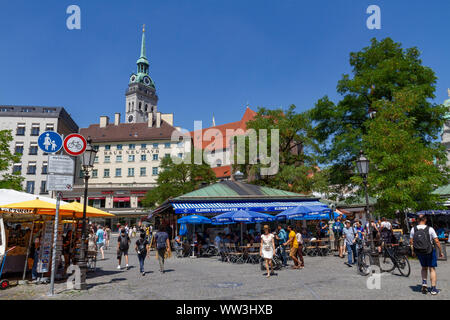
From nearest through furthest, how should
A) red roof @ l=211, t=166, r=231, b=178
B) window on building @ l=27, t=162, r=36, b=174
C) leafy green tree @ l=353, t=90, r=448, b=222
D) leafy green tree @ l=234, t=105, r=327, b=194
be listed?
leafy green tree @ l=353, t=90, r=448, b=222 → leafy green tree @ l=234, t=105, r=327, b=194 → window on building @ l=27, t=162, r=36, b=174 → red roof @ l=211, t=166, r=231, b=178

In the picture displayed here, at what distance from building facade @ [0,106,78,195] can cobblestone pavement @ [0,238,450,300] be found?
5361 cm

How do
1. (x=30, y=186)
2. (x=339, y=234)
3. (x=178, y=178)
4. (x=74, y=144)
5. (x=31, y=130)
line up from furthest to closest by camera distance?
(x=31, y=130) < (x=30, y=186) < (x=178, y=178) < (x=339, y=234) < (x=74, y=144)

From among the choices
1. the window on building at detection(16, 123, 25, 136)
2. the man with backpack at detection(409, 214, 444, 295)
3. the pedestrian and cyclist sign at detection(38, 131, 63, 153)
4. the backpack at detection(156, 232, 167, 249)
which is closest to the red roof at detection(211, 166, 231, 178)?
the window on building at detection(16, 123, 25, 136)

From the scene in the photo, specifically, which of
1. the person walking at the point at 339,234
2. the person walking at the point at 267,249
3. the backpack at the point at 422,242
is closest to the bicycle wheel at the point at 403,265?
the backpack at the point at 422,242

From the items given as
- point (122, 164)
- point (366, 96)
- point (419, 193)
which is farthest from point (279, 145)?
point (122, 164)

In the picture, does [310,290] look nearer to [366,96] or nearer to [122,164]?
[366,96]

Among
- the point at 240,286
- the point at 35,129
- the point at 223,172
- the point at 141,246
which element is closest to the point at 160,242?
the point at 141,246

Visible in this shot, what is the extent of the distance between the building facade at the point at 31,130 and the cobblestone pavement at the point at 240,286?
5361cm

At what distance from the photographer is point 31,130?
2347 inches

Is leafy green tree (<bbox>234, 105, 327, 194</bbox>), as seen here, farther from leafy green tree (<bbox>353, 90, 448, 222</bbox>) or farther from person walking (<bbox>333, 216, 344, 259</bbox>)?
leafy green tree (<bbox>353, 90, 448, 222</bbox>)

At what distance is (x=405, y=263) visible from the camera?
11.2 metres

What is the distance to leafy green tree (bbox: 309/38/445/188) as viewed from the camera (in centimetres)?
2122

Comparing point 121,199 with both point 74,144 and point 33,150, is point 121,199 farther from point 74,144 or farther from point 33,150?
point 74,144

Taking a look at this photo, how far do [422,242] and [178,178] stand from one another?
4175 cm
